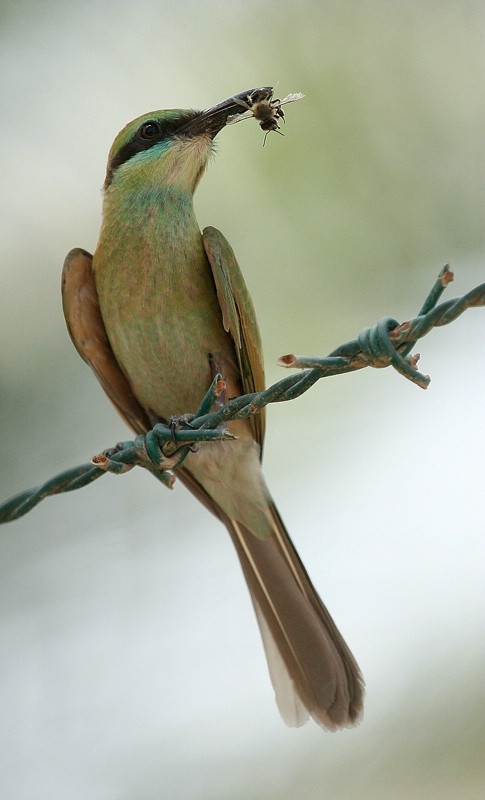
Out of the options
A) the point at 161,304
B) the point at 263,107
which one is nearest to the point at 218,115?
the point at 263,107

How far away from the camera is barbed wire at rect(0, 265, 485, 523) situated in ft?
5.64

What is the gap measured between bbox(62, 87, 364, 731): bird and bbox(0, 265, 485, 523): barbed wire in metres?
0.44

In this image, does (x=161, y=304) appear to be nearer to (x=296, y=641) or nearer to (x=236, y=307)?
(x=236, y=307)

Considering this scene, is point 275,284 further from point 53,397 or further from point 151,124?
point 151,124

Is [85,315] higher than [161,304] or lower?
higher

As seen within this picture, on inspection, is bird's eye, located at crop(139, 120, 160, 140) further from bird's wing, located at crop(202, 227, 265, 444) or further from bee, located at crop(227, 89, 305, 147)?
bird's wing, located at crop(202, 227, 265, 444)

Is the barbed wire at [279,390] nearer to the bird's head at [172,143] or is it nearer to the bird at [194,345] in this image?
the bird at [194,345]

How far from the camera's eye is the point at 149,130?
3467mm

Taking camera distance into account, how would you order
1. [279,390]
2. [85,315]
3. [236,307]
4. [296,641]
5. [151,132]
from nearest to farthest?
[279,390] → [236,307] → [85,315] → [296,641] → [151,132]

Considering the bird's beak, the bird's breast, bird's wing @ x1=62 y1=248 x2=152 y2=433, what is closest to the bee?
A: the bird's beak

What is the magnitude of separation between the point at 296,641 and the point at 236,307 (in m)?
1.08

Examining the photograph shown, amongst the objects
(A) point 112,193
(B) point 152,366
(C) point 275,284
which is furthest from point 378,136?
(B) point 152,366

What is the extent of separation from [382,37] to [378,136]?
0.54 m

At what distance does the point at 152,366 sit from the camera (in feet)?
10.3
